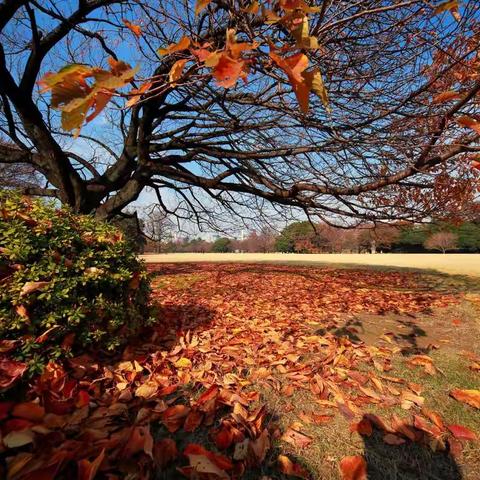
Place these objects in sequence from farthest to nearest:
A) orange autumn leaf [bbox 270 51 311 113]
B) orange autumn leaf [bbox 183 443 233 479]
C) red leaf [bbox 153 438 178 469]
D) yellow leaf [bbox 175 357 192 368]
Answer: yellow leaf [bbox 175 357 192 368] → red leaf [bbox 153 438 178 469] → orange autumn leaf [bbox 183 443 233 479] → orange autumn leaf [bbox 270 51 311 113]

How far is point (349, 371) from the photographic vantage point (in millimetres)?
2930

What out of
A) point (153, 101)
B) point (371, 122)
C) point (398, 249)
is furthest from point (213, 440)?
point (398, 249)

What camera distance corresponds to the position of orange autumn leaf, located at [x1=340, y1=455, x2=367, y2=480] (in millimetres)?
1802

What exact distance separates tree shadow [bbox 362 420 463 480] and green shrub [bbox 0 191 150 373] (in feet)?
7.32

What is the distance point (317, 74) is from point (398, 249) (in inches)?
2215

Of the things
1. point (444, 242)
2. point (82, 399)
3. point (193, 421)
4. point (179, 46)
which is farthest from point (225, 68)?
point (444, 242)

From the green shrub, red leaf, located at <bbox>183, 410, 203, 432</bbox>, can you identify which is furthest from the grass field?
the green shrub

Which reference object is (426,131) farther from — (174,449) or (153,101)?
(153,101)

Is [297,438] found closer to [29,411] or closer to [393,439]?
[393,439]

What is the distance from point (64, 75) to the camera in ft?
3.03

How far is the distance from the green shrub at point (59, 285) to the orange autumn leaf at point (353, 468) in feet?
6.80

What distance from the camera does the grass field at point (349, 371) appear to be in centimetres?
198

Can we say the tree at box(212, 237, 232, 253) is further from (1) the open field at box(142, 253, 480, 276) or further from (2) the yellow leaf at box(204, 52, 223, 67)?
(2) the yellow leaf at box(204, 52, 223, 67)

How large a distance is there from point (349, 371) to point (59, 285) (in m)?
2.76
